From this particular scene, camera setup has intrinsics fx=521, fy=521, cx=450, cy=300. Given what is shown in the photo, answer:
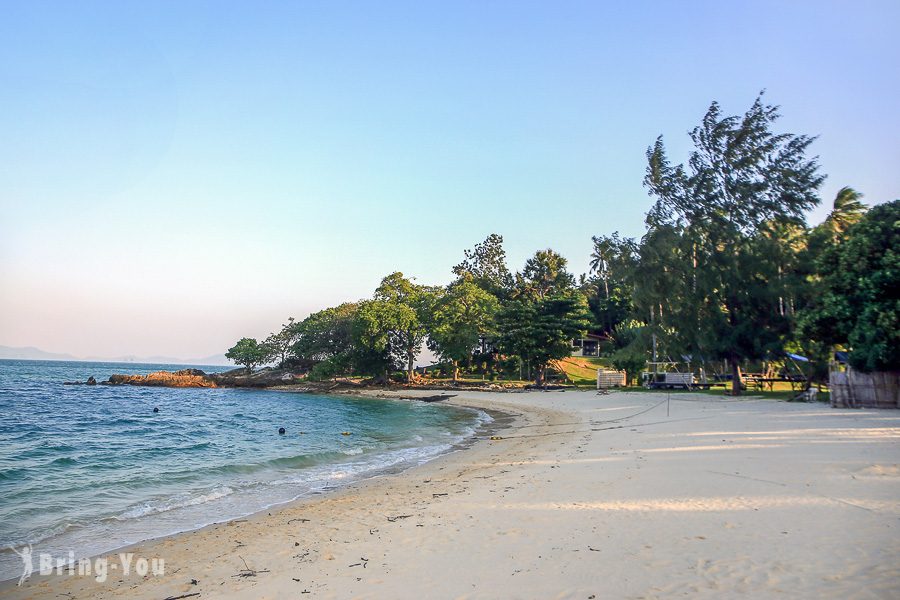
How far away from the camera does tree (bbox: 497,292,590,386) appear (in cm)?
4584

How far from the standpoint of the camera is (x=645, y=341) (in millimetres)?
34344

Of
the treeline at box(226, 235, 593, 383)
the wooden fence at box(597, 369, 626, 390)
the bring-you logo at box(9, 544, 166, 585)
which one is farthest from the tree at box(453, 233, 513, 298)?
the bring-you logo at box(9, 544, 166, 585)

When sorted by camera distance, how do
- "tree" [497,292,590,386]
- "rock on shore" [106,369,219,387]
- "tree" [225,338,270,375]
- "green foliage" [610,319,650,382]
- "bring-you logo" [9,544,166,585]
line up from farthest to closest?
"tree" [225,338,270,375]
"rock on shore" [106,369,219,387]
"tree" [497,292,590,386]
"green foliage" [610,319,650,382]
"bring-you logo" [9,544,166,585]

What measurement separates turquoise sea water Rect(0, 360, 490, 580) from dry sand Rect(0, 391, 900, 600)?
5.82 feet

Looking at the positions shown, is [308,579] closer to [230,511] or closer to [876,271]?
[230,511]

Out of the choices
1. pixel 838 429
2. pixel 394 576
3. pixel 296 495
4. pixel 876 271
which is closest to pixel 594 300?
pixel 876 271

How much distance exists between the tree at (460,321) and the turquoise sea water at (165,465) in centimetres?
2544

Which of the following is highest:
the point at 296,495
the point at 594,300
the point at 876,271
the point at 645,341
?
the point at 594,300

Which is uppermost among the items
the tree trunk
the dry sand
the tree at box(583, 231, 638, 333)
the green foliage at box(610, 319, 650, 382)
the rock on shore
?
the tree at box(583, 231, 638, 333)

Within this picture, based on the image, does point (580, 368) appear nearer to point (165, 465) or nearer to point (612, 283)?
point (612, 283)

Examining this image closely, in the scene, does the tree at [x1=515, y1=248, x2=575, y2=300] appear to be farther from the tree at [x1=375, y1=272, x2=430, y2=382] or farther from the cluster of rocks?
the cluster of rocks

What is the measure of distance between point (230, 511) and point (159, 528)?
139 cm

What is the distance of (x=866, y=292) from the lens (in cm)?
1959

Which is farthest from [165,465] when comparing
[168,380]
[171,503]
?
[168,380]
